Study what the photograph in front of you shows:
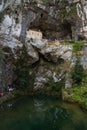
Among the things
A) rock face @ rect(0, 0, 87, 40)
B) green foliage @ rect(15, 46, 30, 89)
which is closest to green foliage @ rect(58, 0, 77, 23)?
rock face @ rect(0, 0, 87, 40)

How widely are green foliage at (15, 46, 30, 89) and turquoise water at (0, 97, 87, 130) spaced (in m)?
1.93

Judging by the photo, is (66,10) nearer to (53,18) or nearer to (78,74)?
(53,18)

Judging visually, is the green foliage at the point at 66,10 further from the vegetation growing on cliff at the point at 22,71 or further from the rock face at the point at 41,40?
the vegetation growing on cliff at the point at 22,71

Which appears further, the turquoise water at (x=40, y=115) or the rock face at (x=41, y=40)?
the rock face at (x=41, y=40)

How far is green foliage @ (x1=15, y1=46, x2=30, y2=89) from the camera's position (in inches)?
1094

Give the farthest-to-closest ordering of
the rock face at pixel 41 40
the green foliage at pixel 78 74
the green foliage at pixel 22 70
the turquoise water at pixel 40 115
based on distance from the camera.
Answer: the green foliage at pixel 78 74, the green foliage at pixel 22 70, the rock face at pixel 41 40, the turquoise water at pixel 40 115

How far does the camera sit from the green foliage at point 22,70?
27.8 meters

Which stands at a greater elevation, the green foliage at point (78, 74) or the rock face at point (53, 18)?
the rock face at point (53, 18)

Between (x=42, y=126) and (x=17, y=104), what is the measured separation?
5.17 meters

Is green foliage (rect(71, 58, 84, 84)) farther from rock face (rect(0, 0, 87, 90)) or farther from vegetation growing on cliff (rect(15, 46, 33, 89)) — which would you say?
vegetation growing on cliff (rect(15, 46, 33, 89))

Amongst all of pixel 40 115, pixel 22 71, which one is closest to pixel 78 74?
pixel 22 71

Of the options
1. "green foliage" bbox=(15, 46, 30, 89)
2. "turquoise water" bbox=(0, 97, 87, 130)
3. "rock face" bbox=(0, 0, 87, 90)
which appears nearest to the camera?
"turquoise water" bbox=(0, 97, 87, 130)

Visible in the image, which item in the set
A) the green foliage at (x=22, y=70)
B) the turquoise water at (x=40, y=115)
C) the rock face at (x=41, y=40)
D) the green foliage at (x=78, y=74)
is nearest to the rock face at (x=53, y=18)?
the rock face at (x=41, y=40)

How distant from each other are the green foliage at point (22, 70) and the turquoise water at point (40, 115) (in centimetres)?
193
